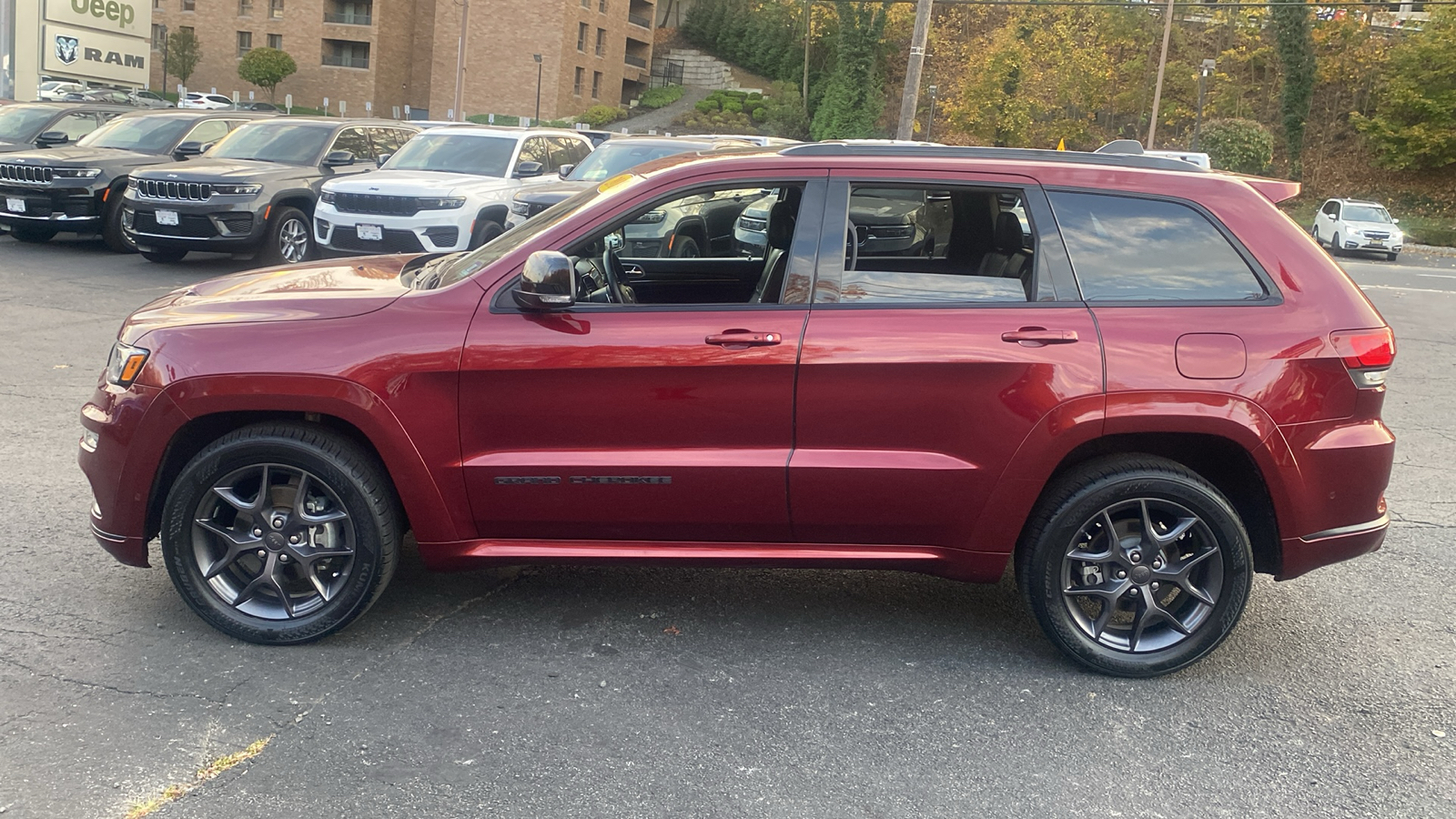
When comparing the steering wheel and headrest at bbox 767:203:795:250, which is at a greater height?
headrest at bbox 767:203:795:250

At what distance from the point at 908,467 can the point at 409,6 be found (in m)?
71.6

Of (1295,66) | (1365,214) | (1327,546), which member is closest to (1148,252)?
(1327,546)

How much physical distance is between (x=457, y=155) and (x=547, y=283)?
11.1 m

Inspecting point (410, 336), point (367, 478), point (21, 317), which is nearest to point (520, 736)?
point (367, 478)

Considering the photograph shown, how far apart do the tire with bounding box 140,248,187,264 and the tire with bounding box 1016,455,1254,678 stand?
1242 centimetres

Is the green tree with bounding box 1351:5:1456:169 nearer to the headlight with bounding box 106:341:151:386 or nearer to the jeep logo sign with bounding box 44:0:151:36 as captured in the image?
the jeep logo sign with bounding box 44:0:151:36

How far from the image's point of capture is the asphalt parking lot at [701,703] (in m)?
3.32

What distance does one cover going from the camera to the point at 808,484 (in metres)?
4.02

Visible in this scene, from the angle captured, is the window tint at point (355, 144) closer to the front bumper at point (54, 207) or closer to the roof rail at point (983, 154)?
the front bumper at point (54, 207)

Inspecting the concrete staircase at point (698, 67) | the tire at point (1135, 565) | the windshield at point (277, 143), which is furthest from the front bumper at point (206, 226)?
the concrete staircase at point (698, 67)

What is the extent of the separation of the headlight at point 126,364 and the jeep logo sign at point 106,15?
132ft

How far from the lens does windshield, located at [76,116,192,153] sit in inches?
647

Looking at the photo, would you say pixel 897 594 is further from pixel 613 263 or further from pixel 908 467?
pixel 613 263

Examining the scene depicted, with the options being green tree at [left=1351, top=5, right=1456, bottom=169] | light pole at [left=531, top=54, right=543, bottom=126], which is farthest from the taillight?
light pole at [left=531, top=54, right=543, bottom=126]
